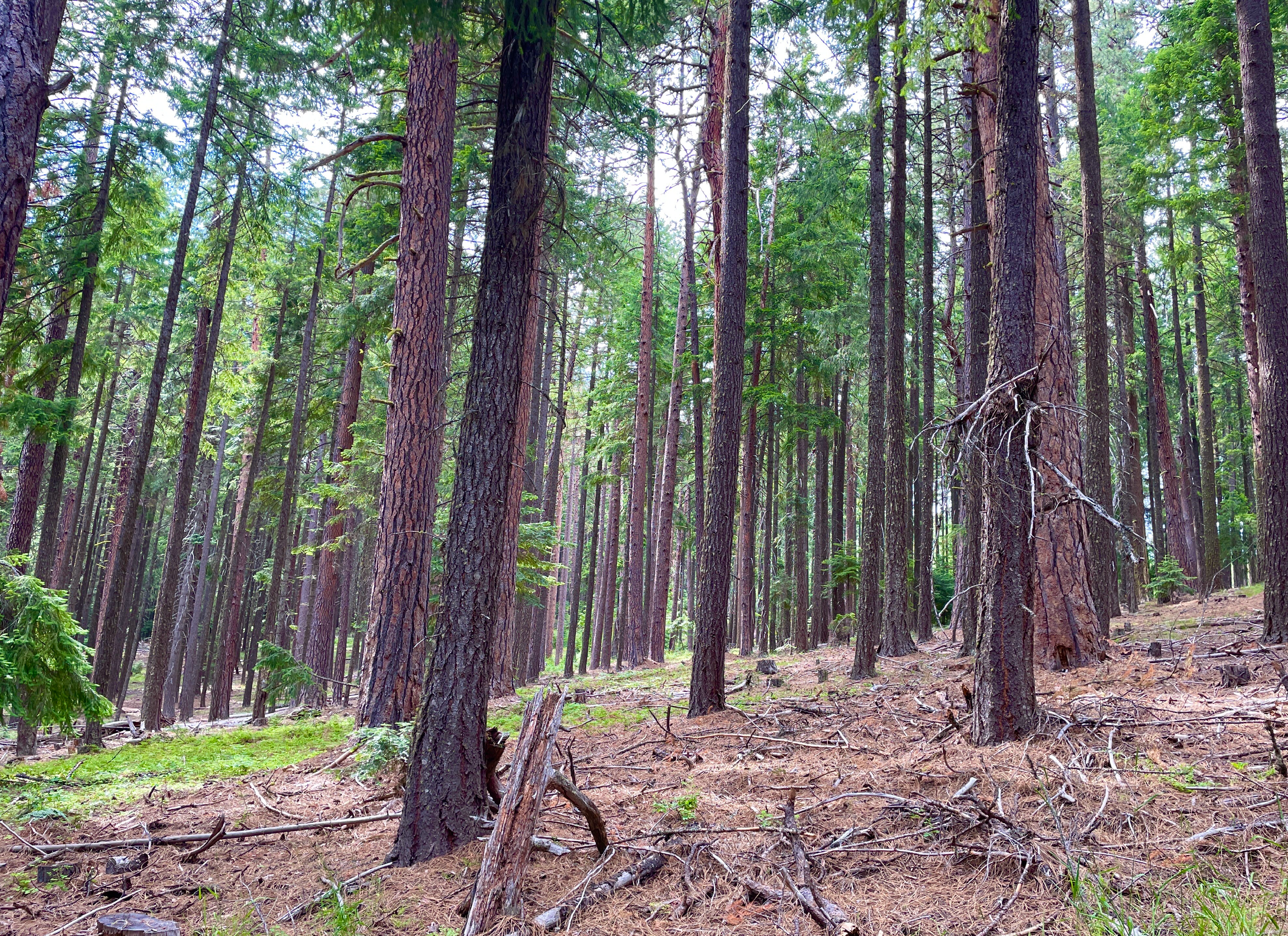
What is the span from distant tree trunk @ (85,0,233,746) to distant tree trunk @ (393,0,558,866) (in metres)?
8.77

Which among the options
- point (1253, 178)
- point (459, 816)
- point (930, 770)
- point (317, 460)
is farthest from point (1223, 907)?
point (317, 460)

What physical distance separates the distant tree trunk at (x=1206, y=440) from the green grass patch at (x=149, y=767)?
18.6 metres

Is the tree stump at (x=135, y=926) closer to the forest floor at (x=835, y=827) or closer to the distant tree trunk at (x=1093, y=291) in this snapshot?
the forest floor at (x=835, y=827)

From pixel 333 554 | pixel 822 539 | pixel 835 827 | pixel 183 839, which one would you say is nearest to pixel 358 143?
pixel 183 839

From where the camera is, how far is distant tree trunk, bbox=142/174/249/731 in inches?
495

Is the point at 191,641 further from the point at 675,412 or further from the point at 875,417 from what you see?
the point at 875,417

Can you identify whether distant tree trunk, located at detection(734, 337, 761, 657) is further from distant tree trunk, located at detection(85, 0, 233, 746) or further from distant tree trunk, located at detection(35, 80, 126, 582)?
distant tree trunk, located at detection(35, 80, 126, 582)

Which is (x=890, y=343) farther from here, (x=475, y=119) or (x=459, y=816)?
(x=459, y=816)

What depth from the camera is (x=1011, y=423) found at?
511 cm

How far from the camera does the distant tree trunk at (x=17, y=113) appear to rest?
16.6 feet

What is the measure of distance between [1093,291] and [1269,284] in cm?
276

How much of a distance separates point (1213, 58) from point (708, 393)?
506 inches

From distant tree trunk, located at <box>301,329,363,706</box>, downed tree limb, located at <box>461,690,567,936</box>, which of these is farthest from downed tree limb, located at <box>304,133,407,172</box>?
downed tree limb, located at <box>461,690,567,936</box>

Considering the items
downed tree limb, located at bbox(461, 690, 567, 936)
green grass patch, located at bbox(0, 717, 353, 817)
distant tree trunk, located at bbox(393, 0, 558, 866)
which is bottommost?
green grass patch, located at bbox(0, 717, 353, 817)
